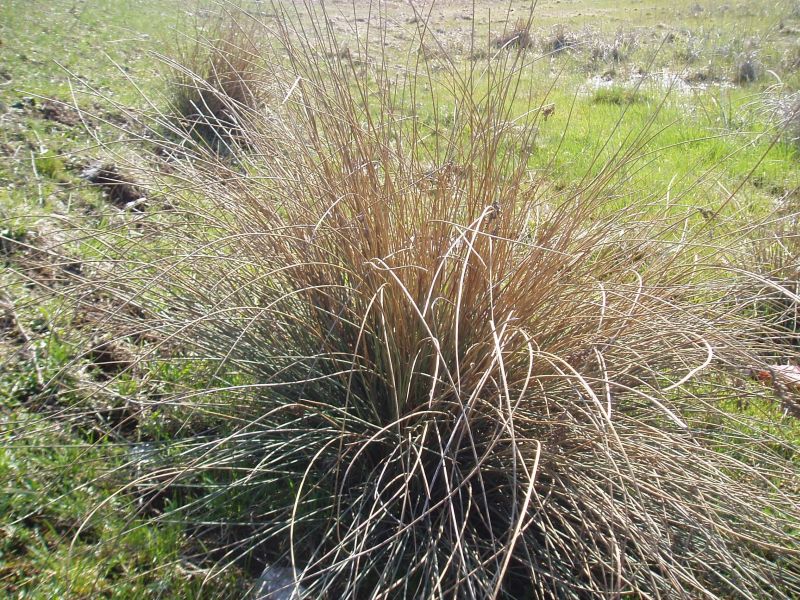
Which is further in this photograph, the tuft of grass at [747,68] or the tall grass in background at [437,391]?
the tuft of grass at [747,68]

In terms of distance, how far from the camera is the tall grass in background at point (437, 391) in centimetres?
164

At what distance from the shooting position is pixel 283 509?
1.82 meters

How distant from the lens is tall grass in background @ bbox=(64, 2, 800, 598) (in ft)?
5.38

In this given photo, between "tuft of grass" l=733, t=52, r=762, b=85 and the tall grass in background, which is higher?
the tall grass in background

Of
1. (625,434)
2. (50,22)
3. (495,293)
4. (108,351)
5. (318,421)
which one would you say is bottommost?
(50,22)

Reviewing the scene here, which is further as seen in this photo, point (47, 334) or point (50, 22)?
point (50, 22)

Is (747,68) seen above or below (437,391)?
below

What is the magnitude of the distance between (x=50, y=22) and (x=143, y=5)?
2725mm

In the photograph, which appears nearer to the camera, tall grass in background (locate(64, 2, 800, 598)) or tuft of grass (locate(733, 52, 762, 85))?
tall grass in background (locate(64, 2, 800, 598))

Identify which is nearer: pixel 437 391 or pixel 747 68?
pixel 437 391

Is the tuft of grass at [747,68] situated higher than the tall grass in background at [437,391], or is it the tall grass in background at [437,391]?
the tall grass in background at [437,391]

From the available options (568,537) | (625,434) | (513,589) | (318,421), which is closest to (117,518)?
(318,421)

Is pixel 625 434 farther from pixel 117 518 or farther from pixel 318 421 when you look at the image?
pixel 117 518

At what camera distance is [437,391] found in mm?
1849
